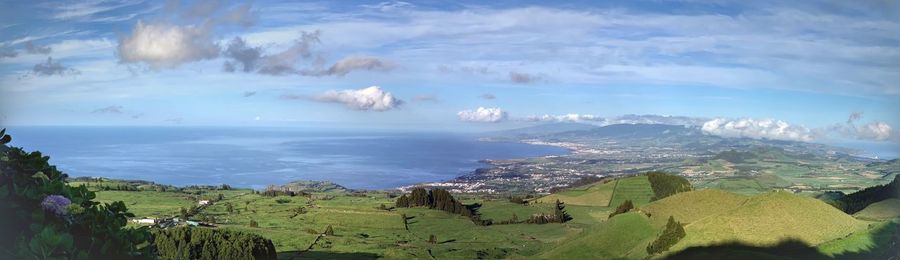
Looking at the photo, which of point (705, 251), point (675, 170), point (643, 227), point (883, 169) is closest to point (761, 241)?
point (705, 251)

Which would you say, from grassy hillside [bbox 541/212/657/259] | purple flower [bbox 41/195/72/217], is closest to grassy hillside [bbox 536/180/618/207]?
grassy hillside [bbox 541/212/657/259]

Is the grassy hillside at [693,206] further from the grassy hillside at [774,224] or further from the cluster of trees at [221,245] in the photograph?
the cluster of trees at [221,245]

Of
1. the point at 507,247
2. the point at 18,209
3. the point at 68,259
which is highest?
the point at 18,209

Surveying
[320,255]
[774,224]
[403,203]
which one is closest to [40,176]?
[774,224]

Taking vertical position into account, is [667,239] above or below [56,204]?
below

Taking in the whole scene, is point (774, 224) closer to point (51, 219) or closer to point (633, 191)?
point (51, 219)

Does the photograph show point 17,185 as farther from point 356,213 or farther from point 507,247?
point 356,213

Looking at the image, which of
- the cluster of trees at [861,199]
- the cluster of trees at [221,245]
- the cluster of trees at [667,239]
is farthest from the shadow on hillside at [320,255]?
the cluster of trees at [861,199]
